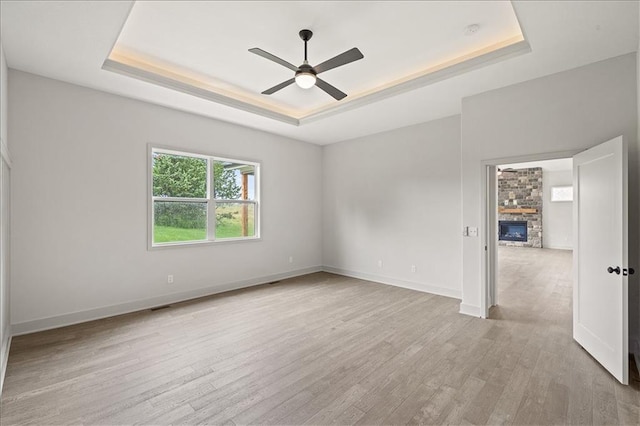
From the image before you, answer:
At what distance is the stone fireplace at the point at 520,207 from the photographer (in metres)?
10.5

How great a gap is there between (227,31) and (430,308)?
427 cm

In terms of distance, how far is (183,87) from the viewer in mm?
3828

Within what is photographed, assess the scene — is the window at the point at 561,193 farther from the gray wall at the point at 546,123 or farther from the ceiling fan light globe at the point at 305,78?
the ceiling fan light globe at the point at 305,78

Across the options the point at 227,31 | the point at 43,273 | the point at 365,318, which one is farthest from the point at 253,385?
the point at 227,31

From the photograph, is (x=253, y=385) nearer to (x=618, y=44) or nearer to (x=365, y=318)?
(x=365, y=318)

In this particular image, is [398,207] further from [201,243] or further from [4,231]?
[4,231]

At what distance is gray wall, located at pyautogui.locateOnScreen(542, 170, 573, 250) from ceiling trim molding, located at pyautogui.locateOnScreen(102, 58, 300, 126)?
10228 millimetres

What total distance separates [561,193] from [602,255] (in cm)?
937

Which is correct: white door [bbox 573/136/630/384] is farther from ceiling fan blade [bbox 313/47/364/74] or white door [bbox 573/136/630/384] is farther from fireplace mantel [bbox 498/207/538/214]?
fireplace mantel [bbox 498/207/538/214]

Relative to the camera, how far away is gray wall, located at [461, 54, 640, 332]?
2.97m

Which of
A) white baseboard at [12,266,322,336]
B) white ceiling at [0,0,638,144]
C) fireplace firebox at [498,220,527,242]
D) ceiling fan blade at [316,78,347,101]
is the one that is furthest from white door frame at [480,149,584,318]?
fireplace firebox at [498,220,527,242]

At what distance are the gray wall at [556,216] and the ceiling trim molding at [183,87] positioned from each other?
403 inches

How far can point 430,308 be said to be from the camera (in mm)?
4246

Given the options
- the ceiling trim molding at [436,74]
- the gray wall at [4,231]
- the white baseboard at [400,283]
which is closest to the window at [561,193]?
the white baseboard at [400,283]
